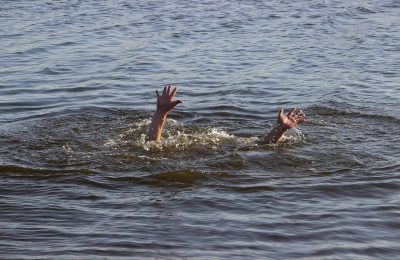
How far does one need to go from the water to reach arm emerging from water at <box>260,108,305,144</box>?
0.49ft

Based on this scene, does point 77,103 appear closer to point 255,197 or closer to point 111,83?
point 111,83

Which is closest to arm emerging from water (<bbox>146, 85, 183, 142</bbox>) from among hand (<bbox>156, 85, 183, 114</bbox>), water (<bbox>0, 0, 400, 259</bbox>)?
Result: hand (<bbox>156, 85, 183, 114</bbox>)

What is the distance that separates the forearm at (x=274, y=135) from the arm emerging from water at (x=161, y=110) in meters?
1.16

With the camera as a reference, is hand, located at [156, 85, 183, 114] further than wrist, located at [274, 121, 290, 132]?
No

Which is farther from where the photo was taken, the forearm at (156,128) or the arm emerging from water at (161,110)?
the forearm at (156,128)

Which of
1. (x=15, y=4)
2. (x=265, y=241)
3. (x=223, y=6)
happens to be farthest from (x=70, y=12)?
(x=265, y=241)

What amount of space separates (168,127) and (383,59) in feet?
17.4

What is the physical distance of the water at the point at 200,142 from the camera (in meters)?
7.03

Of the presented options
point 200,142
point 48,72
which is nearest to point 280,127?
point 200,142

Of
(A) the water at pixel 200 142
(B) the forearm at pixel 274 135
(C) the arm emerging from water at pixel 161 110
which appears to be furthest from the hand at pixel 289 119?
(C) the arm emerging from water at pixel 161 110

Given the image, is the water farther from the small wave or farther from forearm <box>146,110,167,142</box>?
forearm <box>146,110,167,142</box>

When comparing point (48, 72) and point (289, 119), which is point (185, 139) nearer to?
point (289, 119)

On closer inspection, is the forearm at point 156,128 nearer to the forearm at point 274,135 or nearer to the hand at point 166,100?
the hand at point 166,100

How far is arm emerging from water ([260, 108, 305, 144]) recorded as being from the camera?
9.43m
